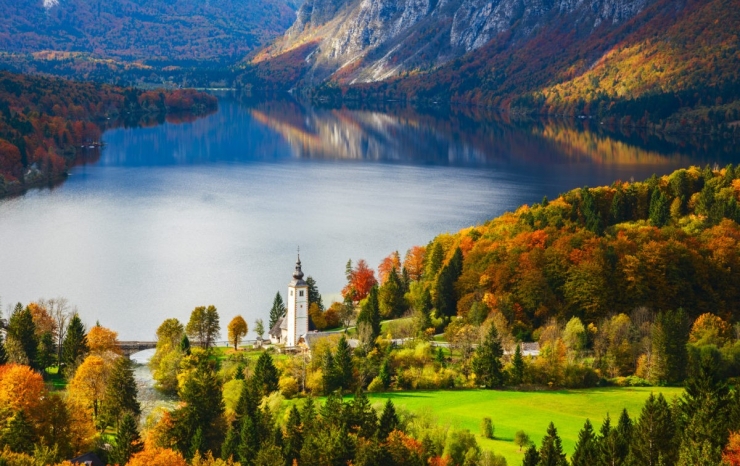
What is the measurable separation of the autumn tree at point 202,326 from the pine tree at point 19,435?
17.8m

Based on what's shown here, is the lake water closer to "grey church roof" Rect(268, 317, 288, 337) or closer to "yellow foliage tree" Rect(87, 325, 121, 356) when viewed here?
"grey church roof" Rect(268, 317, 288, 337)

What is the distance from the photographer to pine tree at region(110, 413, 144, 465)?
36000 mm

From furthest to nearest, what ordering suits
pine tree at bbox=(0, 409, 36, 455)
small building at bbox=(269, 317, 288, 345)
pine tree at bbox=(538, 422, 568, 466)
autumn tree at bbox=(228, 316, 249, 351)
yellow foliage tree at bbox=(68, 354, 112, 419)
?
small building at bbox=(269, 317, 288, 345) < autumn tree at bbox=(228, 316, 249, 351) < yellow foliage tree at bbox=(68, 354, 112, 419) < pine tree at bbox=(0, 409, 36, 455) < pine tree at bbox=(538, 422, 568, 466)

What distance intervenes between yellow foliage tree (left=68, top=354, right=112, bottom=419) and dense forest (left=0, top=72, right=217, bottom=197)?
207 feet

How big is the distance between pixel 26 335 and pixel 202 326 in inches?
355

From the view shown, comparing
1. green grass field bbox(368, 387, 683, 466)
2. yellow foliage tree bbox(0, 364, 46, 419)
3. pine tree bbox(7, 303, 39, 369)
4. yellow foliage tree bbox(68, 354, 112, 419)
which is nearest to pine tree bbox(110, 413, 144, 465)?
yellow foliage tree bbox(0, 364, 46, 419)

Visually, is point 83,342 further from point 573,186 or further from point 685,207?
point 573,186

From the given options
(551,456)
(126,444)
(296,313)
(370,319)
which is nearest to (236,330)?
(296,313)

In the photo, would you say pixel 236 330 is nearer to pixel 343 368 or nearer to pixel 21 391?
pixel 343 368

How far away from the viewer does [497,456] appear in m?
36.0

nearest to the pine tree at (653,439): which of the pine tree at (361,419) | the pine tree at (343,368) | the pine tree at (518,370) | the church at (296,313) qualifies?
the pine tree at (361,419)

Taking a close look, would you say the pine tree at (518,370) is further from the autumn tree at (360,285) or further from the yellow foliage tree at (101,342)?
the yellow foliage tree at (101,342)

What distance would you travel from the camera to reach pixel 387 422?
37438 mm

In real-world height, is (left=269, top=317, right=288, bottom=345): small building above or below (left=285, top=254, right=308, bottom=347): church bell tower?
below
